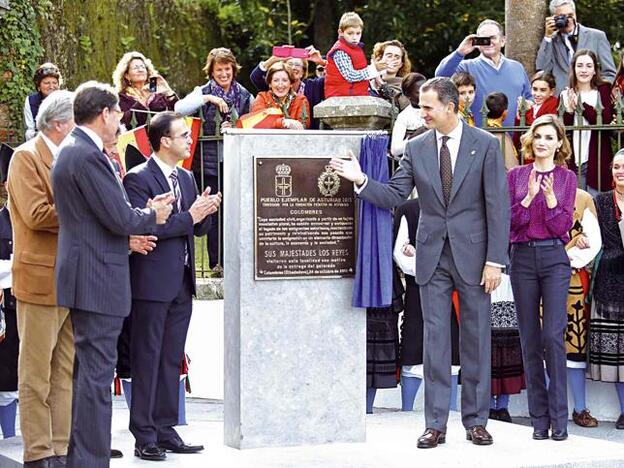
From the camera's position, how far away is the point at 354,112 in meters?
8.88

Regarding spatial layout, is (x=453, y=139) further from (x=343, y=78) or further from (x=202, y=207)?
(x=343, y=78)

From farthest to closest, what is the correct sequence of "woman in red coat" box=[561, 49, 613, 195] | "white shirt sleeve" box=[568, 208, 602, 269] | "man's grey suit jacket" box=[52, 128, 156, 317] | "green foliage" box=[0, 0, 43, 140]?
"green foliage" box=[0, 0, 43, 140] → "woman in red coat" box=[561, 49, 613, 195] → "white shirt sleeve" box=[568, 208, 602, 269] → "man's grey suit jacket" box=[52, 128, 156, 317]

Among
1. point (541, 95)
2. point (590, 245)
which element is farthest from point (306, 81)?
point (590, 245)

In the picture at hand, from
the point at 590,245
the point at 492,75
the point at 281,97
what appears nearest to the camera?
the point at 590,245

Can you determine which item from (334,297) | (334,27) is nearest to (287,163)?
(334,297)

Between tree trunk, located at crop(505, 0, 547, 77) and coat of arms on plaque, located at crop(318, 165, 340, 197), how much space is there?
539 centimetres

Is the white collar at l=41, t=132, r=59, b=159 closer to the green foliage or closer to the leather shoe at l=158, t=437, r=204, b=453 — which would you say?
the leather shoe at l=158, t=437, r=204, b=453

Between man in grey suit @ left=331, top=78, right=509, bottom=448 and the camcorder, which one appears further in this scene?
the camcorder

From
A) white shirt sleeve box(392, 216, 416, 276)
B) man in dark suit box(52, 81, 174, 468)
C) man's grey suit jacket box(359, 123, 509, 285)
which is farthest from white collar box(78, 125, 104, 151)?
white shirt sleeve box(392, 216, 416, 276)

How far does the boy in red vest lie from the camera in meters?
11.0

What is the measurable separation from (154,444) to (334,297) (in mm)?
1362

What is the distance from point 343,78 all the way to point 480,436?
3.73 meters

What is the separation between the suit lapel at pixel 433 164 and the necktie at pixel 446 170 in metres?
0.02

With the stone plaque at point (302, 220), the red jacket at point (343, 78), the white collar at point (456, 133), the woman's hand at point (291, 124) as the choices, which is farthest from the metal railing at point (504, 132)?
the stone plaque at point (302, 220)
